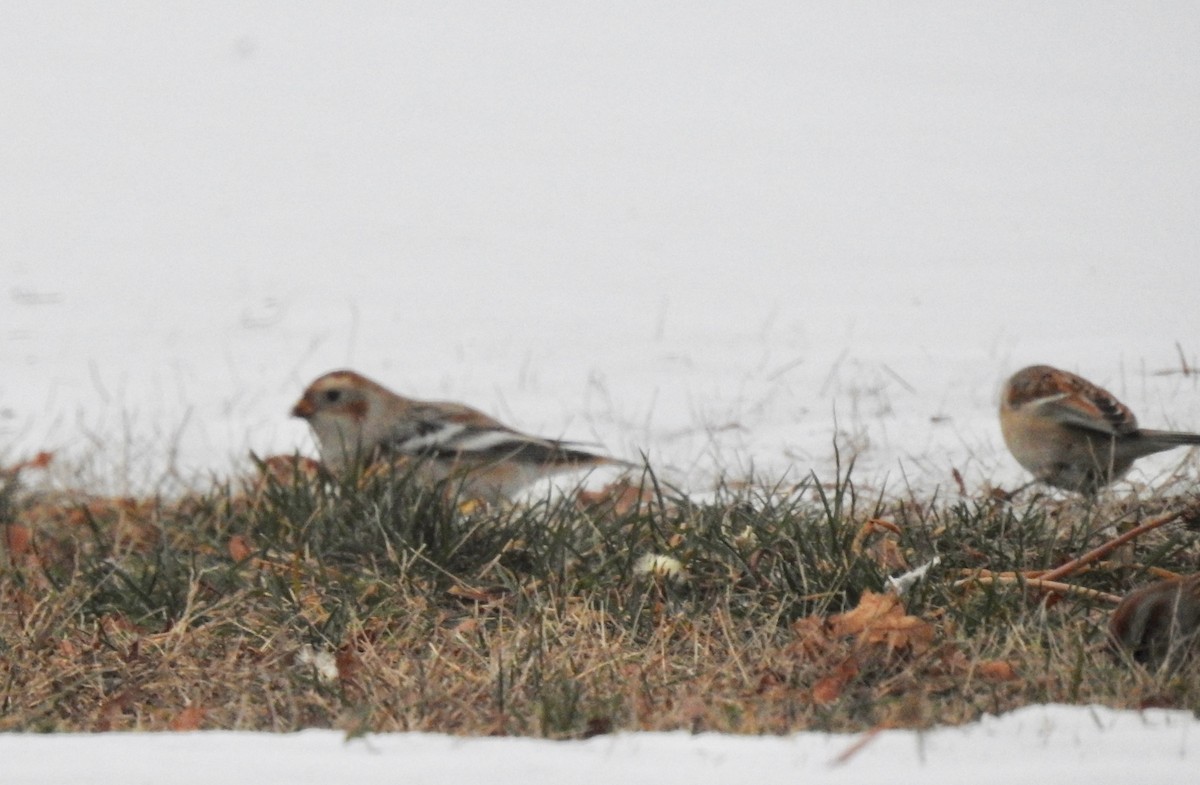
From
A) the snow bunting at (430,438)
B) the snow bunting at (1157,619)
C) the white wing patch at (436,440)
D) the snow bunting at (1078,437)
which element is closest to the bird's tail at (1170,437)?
the snow bunting at (1078,437)

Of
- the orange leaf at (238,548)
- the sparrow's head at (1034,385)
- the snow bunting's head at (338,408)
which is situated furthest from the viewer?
the snow bunting's head at (338,408)

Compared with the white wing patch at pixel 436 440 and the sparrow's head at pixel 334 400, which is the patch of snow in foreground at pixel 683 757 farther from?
the sparrow's head at pixel 334 400

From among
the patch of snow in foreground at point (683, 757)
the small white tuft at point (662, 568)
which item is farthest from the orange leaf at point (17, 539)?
the patch of snow in foreground at point (683, 757)

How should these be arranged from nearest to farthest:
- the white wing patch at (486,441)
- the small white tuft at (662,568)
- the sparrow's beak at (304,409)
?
the small white tuft at (662,568) → the white wing patch at (486,441) → the sparrow's beak at (304,409)

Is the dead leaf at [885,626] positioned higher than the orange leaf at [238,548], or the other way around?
the orange leaf at [238,548]

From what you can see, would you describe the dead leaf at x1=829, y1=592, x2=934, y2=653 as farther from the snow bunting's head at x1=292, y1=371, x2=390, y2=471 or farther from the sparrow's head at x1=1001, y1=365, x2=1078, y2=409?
the snow bunting's head at x1=292, y1=371, x2=390, y2=471

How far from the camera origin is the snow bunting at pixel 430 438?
6.45 meters

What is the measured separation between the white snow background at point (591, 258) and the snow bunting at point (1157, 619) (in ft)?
2.24

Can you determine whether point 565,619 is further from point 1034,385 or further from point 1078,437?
point 1034,385

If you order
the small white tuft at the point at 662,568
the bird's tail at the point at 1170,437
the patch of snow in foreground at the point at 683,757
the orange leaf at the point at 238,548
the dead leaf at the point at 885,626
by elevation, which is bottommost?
the patch of snow in foreground at the point at 683,757

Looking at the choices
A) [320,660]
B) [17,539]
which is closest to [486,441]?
[17,539]

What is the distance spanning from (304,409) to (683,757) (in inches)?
169

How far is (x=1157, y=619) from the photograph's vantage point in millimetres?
3908

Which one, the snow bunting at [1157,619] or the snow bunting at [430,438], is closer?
the snow bunting at [1157,619]
